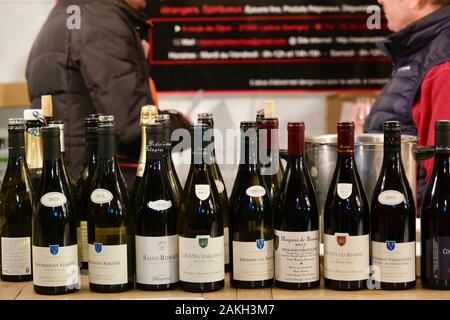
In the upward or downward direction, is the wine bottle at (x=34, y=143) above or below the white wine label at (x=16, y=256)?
above

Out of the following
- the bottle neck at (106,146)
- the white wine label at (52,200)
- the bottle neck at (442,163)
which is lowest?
the white wine label at (52,200)

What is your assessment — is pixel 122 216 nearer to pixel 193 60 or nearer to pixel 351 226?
pixel 351 226

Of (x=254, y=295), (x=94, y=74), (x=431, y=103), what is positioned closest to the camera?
(x=254, y=295)

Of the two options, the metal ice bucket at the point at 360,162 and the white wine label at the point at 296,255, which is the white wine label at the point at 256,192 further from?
the metal ice bucket at the point at 360,162

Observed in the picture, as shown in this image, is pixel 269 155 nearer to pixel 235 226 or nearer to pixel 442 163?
pixel 235 226

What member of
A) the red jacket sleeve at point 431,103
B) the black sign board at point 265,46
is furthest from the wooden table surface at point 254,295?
the black sign board at point 265,46

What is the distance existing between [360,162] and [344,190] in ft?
0.86

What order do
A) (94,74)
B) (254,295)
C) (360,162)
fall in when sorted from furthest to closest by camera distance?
(94,74) → (360,162) → (254,295)

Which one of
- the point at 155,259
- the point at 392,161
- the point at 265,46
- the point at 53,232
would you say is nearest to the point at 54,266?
the point at 53,232

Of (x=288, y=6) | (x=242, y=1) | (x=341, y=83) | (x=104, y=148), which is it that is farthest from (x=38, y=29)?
(x=104, y=148)

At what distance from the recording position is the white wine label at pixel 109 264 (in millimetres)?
1261

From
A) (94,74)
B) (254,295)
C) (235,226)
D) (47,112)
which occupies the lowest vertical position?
(254,295)

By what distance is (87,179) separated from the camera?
146cm

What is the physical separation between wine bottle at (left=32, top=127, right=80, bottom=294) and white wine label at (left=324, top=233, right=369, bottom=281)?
447mm
